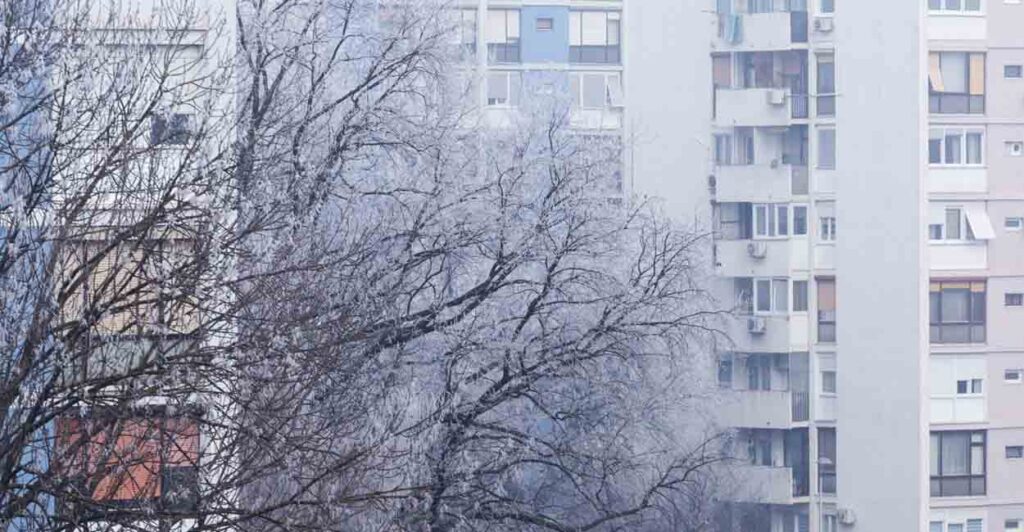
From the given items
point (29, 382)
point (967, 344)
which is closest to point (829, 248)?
→ point (967, 344)

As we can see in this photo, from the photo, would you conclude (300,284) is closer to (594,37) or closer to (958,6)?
(958,6)

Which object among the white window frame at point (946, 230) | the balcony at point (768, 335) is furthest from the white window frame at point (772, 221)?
the white window frame at point (946, 230)

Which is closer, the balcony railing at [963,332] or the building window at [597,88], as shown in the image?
the balcony railing at [963,332]

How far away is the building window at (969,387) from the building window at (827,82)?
6.15 meters

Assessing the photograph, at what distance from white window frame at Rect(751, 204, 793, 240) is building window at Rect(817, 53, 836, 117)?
2.18 meters

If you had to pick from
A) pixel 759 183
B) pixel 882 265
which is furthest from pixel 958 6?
pixel 882 265

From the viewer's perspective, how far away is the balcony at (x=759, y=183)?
142 feet

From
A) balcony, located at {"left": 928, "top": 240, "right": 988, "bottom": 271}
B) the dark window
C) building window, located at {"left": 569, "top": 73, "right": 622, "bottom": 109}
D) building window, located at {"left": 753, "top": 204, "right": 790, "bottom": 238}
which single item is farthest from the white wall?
the dark window

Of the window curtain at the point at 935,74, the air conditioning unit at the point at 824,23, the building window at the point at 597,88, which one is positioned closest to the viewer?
the window curtain at the point at 935,74

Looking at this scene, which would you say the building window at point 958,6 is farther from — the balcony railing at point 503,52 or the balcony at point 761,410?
the balcony railing at point 503,52

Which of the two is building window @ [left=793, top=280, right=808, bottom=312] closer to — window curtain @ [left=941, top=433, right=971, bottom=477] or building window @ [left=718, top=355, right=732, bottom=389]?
building window @ [left=718, top=355, right=732, bottom=389]

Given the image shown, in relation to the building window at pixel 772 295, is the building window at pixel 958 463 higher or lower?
lower

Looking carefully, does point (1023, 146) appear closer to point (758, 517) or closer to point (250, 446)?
point (758, 517)

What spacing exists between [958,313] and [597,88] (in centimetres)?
906
